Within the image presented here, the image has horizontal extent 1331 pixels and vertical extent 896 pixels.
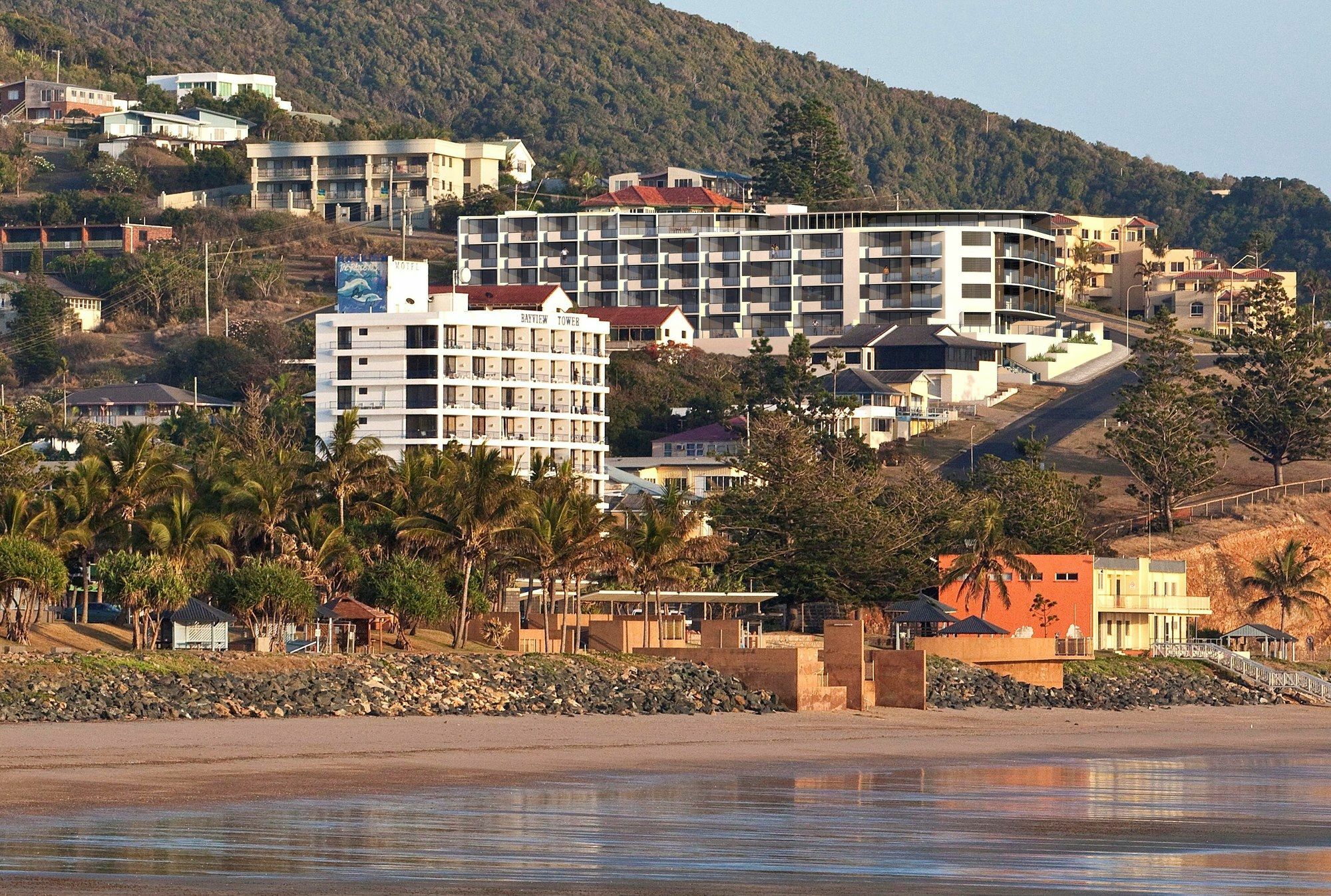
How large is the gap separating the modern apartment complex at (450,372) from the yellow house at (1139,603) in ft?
97.3

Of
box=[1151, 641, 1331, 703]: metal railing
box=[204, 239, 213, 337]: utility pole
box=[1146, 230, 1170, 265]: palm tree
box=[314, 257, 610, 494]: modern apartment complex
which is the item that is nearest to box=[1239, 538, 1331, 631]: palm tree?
box=[1151, 641, 1331, 703]: metal railing

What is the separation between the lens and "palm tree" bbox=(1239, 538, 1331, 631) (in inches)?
4023

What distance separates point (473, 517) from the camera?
66.8 metres

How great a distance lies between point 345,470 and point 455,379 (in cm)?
3582

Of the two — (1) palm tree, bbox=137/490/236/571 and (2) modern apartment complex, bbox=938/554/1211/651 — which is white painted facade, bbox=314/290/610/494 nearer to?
(2) modern apartment complex, bbox=938/554/1211/651

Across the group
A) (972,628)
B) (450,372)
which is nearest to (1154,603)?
(972,628)

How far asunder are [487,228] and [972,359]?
3943 centimetres

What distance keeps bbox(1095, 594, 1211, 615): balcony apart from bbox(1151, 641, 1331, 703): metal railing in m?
1.92

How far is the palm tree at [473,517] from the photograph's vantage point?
66.6 metres

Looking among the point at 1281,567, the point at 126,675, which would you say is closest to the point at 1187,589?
the point at 1281,567

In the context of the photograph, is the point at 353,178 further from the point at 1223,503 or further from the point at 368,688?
the point at 368,688

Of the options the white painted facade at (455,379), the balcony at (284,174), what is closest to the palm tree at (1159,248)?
the balcony at (284,174)

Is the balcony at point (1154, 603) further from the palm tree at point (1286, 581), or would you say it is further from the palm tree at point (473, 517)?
the palm tree at point (473, 517)

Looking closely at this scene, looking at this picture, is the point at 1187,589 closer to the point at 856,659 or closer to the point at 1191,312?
the point at 856,659
